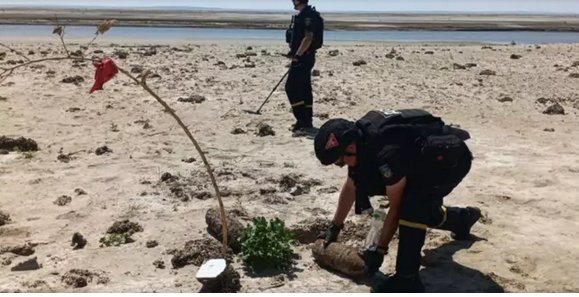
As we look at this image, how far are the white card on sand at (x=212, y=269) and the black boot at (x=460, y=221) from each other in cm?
191

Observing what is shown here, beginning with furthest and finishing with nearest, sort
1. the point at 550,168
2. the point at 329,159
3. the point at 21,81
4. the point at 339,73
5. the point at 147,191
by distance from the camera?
the point at 339,73
the point at 21,81
the point at 550,168
the point at 147,191
the point at 329,159

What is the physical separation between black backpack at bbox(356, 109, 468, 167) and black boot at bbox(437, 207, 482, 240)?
0.82m

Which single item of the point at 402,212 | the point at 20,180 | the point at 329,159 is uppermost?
the point at 329,159

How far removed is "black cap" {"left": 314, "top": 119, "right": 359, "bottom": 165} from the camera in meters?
4.36

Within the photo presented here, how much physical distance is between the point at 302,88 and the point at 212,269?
5.50 metres

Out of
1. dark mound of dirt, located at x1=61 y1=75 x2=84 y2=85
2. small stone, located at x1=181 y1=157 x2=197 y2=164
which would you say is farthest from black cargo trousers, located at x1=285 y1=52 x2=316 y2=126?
dark mound of dirt, located at x1=61 y1=75 x2=84 y2=85

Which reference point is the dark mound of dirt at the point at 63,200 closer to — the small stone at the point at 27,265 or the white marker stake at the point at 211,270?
the small stone at the point at 27,265

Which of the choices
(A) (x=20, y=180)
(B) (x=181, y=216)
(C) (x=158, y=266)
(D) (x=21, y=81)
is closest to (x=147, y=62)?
(D) (x=21, y=81)

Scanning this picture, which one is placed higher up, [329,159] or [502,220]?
[329,159]

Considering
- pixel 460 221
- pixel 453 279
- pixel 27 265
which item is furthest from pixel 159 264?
pixel 460 221

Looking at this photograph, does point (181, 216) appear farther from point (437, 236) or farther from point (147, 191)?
point (437, 236)

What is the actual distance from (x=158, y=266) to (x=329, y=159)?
5.59 ft

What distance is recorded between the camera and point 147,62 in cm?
1811

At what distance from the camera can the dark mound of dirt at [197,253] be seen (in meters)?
5.07
